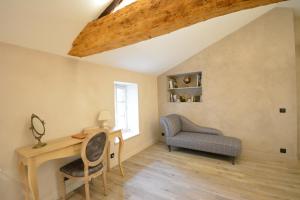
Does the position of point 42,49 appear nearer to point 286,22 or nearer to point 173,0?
point 173,0

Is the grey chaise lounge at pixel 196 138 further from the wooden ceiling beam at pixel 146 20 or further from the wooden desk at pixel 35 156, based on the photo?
the wooden ceiling beam at pixel 146 20

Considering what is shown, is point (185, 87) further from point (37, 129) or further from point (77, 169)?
point (37, 129)

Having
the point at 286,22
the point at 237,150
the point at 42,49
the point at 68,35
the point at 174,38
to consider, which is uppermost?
the point at 286,22

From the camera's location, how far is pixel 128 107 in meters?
3.72

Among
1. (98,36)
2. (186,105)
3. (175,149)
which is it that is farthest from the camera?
(186,105)

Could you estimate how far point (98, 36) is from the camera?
1.77m

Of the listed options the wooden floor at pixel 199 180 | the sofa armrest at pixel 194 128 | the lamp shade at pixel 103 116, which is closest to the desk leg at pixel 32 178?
the wooden floor at pixel 199 180

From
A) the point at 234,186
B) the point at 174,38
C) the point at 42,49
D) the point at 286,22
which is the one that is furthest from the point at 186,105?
the point at 42,49

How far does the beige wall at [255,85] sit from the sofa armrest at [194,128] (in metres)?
0.12

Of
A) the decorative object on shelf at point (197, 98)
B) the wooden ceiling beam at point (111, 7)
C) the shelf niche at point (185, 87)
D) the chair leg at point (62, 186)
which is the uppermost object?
the wooden ceiling beam at point (111, 7)

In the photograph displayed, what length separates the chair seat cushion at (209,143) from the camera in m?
2.75

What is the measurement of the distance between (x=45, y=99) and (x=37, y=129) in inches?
14.9

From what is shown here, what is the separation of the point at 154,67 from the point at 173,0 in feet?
7.66

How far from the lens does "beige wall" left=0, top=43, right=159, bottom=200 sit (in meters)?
1.60
